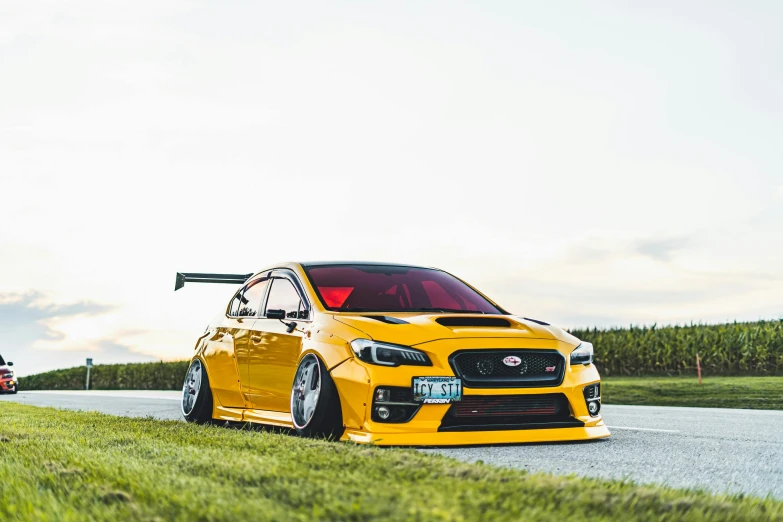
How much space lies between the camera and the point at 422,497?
364 cm

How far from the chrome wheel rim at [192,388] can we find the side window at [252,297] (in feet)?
2.88

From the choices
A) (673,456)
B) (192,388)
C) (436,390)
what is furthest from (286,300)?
(673,456)

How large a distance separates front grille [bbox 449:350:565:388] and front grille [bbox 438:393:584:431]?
106 mm

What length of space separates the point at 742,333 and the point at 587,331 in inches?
215

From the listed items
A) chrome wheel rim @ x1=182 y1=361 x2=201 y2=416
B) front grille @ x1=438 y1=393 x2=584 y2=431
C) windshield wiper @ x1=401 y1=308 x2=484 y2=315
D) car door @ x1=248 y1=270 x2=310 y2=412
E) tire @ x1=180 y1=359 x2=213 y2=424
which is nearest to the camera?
front grille @ x1=438 y1=393 x2=584 y2=431

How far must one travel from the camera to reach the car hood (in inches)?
268

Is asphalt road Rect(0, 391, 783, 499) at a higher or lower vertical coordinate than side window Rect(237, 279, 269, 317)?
lower

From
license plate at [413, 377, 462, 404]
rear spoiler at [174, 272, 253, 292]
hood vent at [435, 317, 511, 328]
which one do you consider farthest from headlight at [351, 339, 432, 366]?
rear spoiler at [174, 272, 253, 292]

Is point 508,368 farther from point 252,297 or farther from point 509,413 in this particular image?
point 252,297

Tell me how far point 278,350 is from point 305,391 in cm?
74

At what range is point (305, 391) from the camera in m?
7.23

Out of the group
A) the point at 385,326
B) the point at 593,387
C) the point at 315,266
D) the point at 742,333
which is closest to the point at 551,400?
the point at 593,387

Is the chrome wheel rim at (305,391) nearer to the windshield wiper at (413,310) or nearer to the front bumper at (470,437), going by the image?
the front bumper at (470,437)

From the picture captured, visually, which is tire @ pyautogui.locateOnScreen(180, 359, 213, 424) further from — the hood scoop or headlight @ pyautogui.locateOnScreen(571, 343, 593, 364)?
headlight @ pyautogui.locateOnScreen(571, 343, 593, 364)
